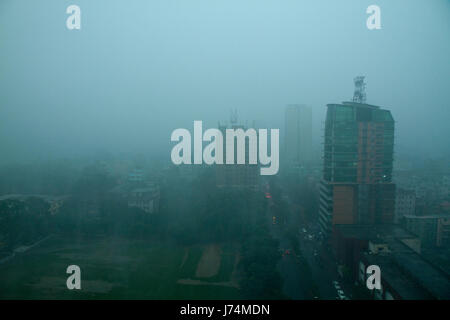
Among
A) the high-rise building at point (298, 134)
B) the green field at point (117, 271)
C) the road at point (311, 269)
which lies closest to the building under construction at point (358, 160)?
the high-rise building at point (298, 134)

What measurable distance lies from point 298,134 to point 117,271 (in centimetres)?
464

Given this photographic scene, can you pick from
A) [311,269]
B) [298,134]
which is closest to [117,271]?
[311,269]

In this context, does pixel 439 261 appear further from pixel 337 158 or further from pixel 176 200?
pixel 176 200

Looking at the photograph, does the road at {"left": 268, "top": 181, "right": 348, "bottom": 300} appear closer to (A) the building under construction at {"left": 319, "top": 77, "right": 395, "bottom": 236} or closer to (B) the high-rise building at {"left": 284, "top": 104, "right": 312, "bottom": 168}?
(A) the building under construction at {"left": 319, "top": 77, "right": 395, "bottom": 236}

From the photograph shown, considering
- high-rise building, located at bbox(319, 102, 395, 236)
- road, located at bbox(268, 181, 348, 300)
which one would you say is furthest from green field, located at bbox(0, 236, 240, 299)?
high-rise building, located at bbox(319, 102, 395, 236)

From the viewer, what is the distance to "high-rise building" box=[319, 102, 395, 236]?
231 inches

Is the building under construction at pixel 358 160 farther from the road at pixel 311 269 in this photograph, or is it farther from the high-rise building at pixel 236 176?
the high-rise building at pixel 236 176

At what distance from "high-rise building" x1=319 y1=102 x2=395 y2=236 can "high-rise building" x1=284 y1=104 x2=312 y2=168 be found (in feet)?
2.05

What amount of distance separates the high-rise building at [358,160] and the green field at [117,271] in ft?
8.15

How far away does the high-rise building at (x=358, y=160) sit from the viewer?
5.86 m

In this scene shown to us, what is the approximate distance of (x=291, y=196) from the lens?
391 inches

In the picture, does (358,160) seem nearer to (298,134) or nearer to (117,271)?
(298,134)

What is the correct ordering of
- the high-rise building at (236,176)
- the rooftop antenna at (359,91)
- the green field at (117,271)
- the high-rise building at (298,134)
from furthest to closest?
the high-rise building at (236,176) < the high-rise building at (298,134) < the rooftop antenna at (359,91) < the green field at (117,271)
